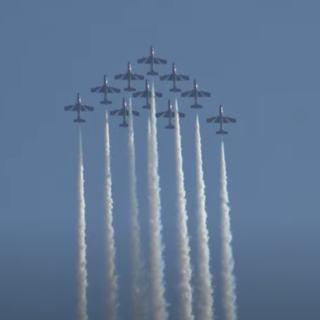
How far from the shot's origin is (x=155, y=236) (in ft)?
574

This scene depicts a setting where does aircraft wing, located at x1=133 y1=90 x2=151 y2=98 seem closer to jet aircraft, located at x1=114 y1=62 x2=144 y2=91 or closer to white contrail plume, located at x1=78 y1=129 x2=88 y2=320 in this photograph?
jet aircraft, located at x1=114 y1=62 x2=144 y2=91

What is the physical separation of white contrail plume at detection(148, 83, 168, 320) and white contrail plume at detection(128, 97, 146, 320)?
1994 mm

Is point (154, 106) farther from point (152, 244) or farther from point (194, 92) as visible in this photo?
point (152, 244)

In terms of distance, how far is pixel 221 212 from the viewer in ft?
571

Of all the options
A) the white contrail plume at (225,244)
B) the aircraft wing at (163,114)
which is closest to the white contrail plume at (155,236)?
the aircraft wing at (163,114)

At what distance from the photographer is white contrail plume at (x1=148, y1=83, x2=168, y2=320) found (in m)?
173

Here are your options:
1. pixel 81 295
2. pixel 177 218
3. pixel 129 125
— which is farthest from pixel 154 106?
pixel 81 295

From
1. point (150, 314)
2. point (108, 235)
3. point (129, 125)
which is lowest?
point (150, 314)

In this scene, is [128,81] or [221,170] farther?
[128,81]

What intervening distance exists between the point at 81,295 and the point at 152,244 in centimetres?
1235

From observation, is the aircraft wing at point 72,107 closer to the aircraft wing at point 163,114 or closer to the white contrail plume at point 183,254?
the aircraft wing at point 163,114

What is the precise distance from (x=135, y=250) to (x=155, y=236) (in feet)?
11.3

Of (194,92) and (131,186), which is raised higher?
(194,92)

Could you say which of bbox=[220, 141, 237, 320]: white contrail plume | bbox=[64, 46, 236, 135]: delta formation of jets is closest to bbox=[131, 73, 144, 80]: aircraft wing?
bbox=[64, 46, 236, 135]: delta formation of jets
